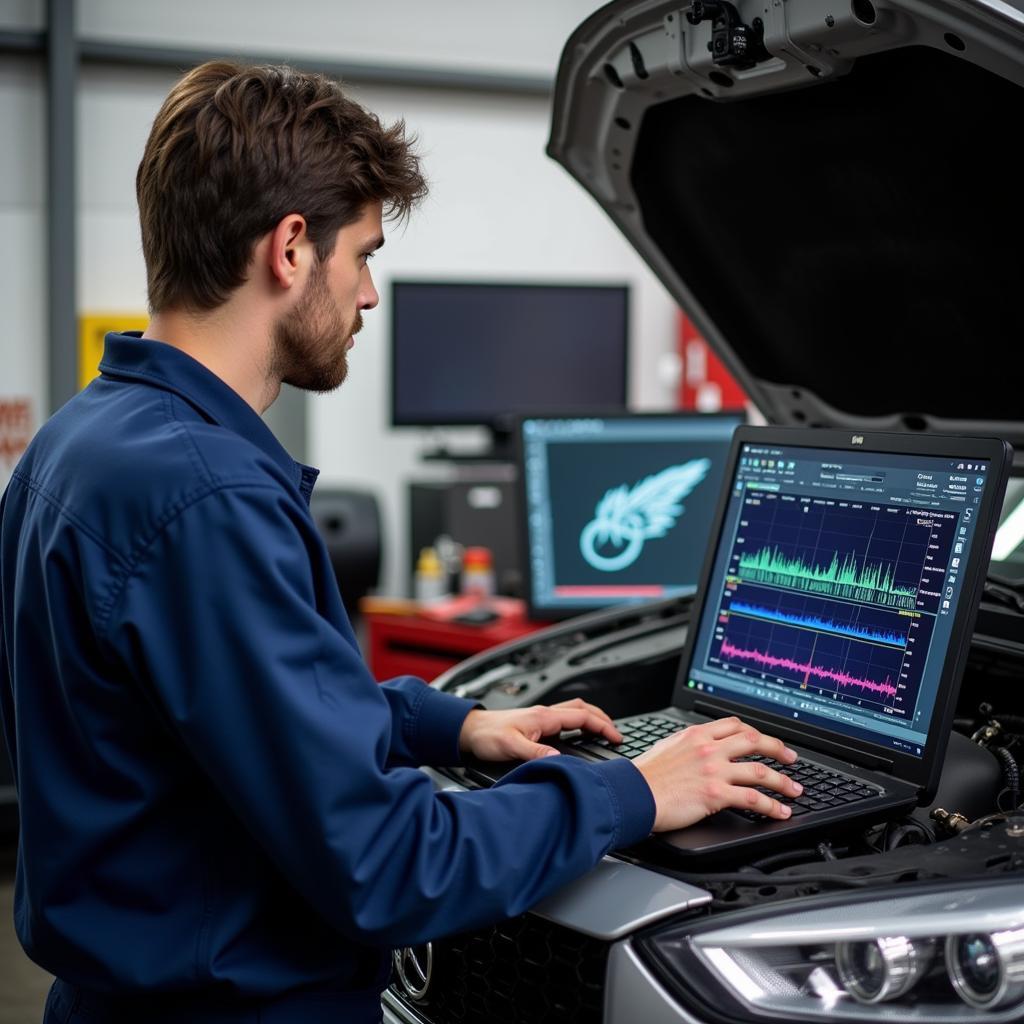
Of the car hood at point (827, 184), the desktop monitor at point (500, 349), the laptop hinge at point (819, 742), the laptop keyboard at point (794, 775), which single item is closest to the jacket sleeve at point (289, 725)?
the laptop keyboard at point (794, 775)

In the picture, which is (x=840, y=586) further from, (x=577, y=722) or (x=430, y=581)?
(x=430, y=581)

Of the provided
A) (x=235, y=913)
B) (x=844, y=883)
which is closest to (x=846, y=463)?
(x=844, y=883)

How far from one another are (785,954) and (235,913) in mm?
458

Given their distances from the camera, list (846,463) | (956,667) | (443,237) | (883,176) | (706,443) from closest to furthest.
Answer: (956,667), (846,463), (883,176), (706,443), (443,237)

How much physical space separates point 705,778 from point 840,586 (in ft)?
1.07

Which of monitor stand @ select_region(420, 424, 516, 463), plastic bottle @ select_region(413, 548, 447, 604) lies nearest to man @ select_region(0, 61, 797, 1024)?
plastic bottle @ select_region(413, 548, 447, 604)

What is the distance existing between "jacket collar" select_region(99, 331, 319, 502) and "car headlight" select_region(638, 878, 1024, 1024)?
0.56 meters

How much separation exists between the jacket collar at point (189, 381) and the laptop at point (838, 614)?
20.8 inches

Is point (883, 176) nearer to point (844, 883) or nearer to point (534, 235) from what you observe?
point (844, 883)

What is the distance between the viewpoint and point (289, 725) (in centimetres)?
99

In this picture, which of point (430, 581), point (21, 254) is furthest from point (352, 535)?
point (21, 254)

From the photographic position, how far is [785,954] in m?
1.07

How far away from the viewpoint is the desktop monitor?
4691mm

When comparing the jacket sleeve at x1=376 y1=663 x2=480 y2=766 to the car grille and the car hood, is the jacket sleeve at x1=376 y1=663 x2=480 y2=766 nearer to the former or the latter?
the car grille
